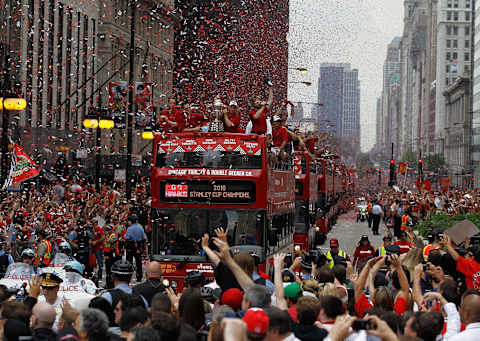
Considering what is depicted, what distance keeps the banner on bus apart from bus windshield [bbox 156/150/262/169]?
0.07 m

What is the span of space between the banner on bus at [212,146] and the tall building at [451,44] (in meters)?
153

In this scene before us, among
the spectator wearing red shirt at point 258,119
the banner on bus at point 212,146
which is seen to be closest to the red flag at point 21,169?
the spectator wearing red shirt at point 258,119

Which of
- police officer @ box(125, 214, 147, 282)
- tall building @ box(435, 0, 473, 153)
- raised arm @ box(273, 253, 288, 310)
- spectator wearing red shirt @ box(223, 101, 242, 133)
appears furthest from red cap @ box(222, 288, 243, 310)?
tall building @ box(435, 0, 473, 153)

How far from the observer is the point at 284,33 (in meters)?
63.6

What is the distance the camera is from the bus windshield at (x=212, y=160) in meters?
16.1

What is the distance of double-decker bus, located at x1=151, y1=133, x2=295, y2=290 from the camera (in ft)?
52.3

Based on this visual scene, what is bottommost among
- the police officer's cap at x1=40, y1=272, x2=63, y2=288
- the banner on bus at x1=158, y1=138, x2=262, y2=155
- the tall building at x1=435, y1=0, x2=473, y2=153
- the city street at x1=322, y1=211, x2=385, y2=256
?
the city street at x1=322, y1=211, x2=385, y2=256

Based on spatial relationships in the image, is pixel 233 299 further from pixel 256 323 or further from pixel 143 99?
pixel 143 99

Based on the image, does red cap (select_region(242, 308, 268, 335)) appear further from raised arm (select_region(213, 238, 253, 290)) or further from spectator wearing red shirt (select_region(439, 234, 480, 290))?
spectator wearing red shirt (select_region(439, 234, 480, 290))

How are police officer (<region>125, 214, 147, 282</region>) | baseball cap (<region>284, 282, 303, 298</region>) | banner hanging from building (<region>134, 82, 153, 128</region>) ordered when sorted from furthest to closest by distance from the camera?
banner hanging from building (<region>134, 82, 153, 128</region>)
police officer (<region>125, 214, 147, 282</region>)
baseball cap (<region>284, 282, 303, 298</region>)

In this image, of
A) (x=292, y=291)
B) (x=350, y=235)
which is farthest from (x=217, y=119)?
(x=350, y=235)

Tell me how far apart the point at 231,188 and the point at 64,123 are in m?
45.0

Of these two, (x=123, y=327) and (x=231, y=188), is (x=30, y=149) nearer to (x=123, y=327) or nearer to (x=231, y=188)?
(x=231, y=188)

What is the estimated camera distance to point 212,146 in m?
16.4
